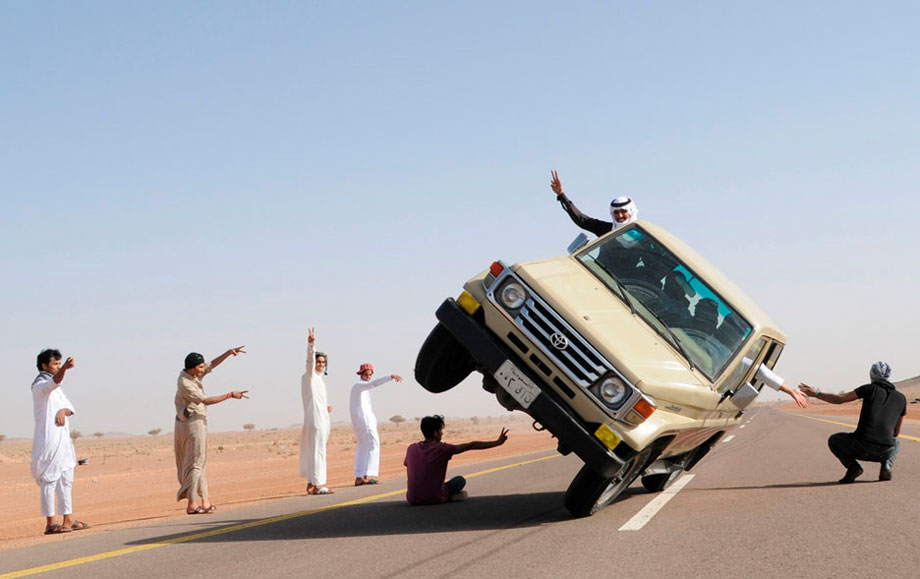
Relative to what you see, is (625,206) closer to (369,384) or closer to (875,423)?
(875,423)

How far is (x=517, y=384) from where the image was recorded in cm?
776

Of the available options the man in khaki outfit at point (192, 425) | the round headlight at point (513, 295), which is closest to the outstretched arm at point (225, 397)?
the man in khaki outfit at point (192, 425)

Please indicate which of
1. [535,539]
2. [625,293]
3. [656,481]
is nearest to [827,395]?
[656,481]

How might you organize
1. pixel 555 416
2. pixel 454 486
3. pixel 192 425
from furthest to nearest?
pixel 192 425, pixel 454 486, pixel 555 416

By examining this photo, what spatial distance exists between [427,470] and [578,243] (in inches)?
114

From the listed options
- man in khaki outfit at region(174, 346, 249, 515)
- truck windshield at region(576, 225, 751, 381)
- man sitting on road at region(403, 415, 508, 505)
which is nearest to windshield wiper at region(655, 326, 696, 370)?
truck windshield at region(576, 225, 751, 381)

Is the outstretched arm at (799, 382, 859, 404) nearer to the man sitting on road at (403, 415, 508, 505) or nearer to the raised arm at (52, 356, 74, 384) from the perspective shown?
the man sitting on road at (403, 415, 508, 505)

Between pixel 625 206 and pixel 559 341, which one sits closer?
pixel 559 341

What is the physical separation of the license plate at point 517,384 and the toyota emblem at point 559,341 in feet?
1.21

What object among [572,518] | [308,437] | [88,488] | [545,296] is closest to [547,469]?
[308,437]

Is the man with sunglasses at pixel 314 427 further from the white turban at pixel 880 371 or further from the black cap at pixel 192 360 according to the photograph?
the white turban at pixel 880 371

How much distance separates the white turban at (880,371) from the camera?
11.0 meters

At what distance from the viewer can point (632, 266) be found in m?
9.24

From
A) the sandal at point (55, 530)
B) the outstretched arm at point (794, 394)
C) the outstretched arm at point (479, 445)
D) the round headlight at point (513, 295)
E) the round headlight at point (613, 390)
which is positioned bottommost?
the sandal at point (55, 530)
